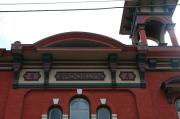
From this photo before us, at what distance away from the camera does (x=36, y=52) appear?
1728 cm

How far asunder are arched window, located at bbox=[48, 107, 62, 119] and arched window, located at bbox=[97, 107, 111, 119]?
1825 millimetres

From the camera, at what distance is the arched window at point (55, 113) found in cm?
1616

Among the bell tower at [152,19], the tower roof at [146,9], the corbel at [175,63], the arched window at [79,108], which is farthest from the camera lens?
the tower roof at [146,9]

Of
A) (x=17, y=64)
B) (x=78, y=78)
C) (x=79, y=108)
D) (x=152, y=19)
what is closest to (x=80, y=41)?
(x=78, y=78)

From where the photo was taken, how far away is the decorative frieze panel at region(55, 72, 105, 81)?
679 inches

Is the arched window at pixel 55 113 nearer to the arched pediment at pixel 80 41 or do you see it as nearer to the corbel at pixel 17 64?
the corbel at pixel 17 64

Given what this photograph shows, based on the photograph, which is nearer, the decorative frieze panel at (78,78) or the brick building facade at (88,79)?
the brick building facade at (88,79)

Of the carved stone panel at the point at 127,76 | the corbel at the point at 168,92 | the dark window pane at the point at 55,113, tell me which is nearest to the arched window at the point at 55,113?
the dark window pane at the point at 55,113

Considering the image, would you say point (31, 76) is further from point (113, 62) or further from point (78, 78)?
point (113, 62)

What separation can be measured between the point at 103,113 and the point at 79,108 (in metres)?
1.16

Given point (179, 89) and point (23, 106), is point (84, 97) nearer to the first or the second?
point (23, 106)

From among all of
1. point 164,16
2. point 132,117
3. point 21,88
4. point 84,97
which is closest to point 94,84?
point 84,97

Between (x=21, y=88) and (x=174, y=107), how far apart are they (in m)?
7.37

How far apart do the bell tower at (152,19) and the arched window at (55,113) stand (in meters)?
6.72
